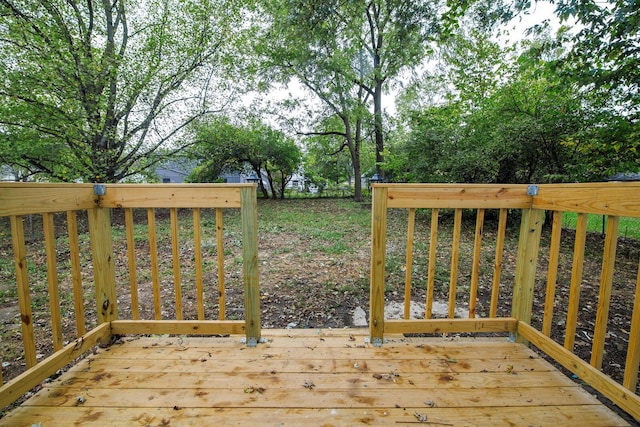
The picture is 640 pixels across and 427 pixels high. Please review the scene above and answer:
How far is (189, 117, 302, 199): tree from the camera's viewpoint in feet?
31.5

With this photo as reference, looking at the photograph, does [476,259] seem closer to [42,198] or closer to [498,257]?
[498,257]

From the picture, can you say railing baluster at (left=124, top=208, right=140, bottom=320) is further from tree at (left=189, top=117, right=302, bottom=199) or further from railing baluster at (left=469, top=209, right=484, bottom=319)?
tree at (left=189, top=117, right=302, bottom=199)

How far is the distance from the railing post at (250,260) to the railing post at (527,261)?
1.68m

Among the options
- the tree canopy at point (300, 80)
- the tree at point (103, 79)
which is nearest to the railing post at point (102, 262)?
the tree canopy at point (300, 80)

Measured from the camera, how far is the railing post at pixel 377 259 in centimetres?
176

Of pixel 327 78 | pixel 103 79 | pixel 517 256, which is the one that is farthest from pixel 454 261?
pixel 327 78

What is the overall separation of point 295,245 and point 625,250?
577 centimetres

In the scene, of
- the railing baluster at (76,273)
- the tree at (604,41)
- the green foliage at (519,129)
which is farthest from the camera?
the green foliage at (519,129)

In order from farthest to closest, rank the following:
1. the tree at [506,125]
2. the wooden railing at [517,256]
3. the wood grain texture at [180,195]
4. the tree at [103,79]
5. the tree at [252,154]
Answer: the tree at [252,154]
the tree at [103,79]
the tree at [506,125]
the wood grain texture at [180,195]
the wooden railing at [517,256]

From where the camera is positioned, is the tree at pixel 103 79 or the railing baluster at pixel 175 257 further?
the tree at pixel 103 79

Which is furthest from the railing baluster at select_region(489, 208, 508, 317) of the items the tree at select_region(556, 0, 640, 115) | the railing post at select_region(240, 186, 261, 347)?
the tree at select_region(556, 0, 640, 115)

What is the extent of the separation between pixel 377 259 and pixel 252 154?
1135 cm

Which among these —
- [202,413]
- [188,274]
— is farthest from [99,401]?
[188,274]

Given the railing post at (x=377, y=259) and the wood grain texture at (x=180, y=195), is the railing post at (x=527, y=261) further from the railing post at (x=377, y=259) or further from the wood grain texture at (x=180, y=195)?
the wood grain texture at (x=180, y=195)
